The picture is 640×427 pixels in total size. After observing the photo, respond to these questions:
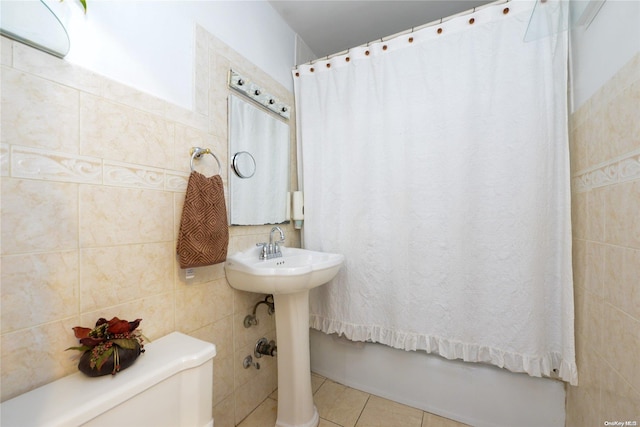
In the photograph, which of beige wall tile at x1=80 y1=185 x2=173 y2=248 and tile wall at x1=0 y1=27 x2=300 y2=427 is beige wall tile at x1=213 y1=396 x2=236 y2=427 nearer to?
tile wall at x1=0 y1=27 x2=300 y2=427

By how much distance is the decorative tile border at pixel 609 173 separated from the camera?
74 centimetres

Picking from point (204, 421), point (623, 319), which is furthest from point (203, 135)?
point (623, 319)

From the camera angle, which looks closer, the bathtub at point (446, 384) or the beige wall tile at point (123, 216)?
the beige wall tile at point (123, 216)

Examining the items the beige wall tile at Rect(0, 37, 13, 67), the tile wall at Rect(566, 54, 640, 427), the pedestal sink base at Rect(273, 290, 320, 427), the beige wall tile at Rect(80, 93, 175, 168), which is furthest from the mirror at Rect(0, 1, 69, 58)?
the tile wall at Rect(566, 54, 640, 427)

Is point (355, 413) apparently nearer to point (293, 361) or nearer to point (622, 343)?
point (293, 361)

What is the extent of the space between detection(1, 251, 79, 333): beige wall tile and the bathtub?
138 centimetres

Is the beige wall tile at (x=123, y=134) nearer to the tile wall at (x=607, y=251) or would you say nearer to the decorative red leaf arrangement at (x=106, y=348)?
the decorative red leaf arrangement at (x=106, y=348)

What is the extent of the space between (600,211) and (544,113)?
0.50m

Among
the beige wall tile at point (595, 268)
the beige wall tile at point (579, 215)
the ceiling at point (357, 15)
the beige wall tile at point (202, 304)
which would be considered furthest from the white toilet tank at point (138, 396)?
the ceiling at point (357, 15)

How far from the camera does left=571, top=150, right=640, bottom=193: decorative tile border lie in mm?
737

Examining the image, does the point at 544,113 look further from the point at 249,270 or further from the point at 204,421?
the point at 204,421

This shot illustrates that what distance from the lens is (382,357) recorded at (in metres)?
1.53

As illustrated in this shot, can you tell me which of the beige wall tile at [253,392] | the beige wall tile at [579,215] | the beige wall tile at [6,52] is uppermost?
the beige wall tile at [6,52]

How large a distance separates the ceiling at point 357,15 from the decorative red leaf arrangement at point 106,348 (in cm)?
185
